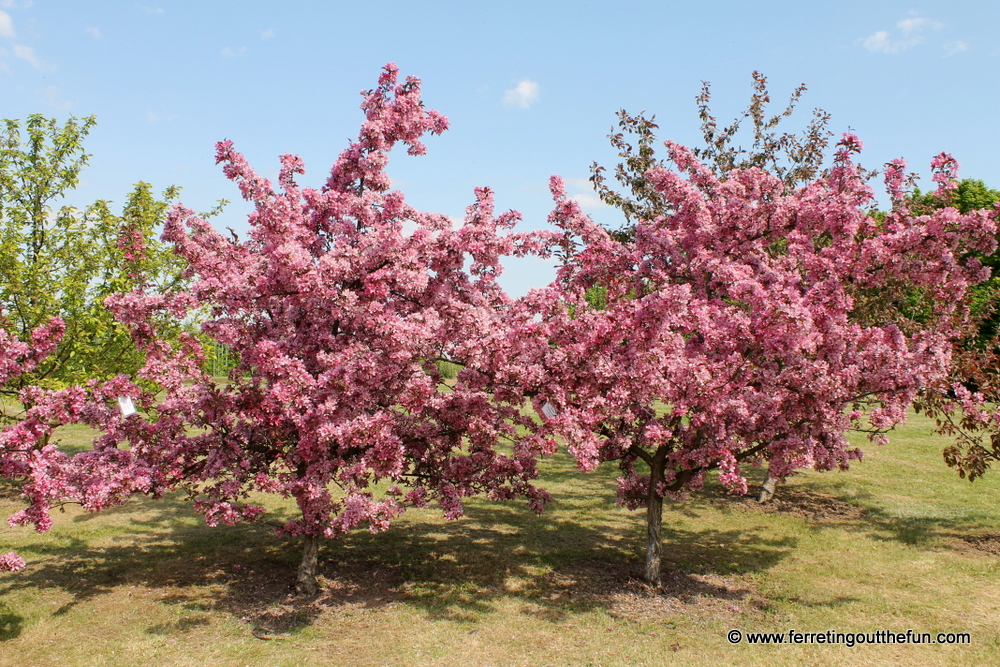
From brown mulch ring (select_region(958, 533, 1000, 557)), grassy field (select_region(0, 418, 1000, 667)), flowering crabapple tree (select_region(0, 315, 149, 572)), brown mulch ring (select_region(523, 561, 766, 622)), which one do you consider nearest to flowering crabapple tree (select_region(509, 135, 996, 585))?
brown mulch ring (select_region(523, 561, 766, 622))

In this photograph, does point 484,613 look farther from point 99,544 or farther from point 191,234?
point 99,544

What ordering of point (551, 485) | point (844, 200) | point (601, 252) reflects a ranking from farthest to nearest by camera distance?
point (551, 485) < point (601, 252) < point (844, 200)

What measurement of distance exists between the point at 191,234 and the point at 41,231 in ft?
32.5

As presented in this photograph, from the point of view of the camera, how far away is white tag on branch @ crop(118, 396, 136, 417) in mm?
11145

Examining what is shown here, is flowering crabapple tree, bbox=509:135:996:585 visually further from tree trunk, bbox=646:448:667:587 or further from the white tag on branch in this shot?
the white tag on branch

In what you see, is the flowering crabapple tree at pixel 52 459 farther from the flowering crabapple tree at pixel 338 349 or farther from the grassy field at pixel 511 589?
the grassy field at pixel 511 589

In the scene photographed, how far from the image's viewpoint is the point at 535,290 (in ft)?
35.9

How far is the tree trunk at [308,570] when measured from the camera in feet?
38.5

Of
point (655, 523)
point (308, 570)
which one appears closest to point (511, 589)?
point (655, 523)

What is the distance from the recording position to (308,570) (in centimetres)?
1177

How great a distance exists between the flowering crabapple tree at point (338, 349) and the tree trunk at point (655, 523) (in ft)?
7.30

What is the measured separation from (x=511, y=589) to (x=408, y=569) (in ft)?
7.32

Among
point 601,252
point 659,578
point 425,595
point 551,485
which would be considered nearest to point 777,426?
point 659,578

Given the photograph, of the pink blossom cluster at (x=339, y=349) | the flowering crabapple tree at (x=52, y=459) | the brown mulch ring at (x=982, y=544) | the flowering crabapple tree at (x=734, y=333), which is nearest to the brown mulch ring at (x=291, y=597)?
the pink blossom cluster at (x=339, y=349)
